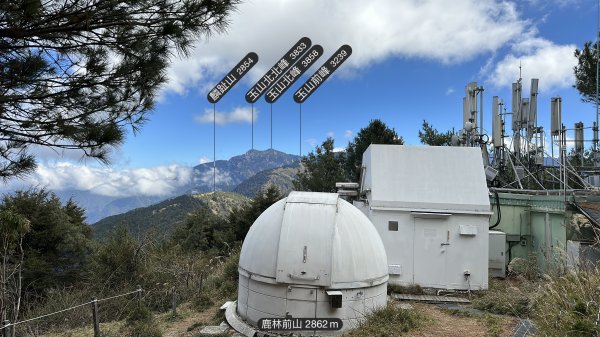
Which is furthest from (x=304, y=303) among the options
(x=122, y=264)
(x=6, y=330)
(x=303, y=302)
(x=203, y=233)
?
(x=203, y=233)

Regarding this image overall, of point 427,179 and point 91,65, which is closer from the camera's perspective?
point 91,65

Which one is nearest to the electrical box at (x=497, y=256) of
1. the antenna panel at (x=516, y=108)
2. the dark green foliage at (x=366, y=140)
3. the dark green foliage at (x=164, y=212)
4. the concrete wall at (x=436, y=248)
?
the concrete wall at (x=436, y=248)

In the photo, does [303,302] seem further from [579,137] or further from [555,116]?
[579,137]

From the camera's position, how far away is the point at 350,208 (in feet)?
32.1

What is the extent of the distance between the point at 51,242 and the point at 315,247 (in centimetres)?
2142

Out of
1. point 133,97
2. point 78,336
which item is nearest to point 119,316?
point 78,336

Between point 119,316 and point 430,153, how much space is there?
36.8ft

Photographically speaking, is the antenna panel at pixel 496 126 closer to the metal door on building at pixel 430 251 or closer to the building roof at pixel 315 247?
the metal door on building at pixel 430 251

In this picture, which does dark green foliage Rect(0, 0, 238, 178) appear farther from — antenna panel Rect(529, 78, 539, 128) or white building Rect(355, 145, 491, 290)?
antenna panel Rect(529, 78, 539, 128)

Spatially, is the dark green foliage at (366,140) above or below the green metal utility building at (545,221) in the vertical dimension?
above

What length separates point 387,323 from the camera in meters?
8.72

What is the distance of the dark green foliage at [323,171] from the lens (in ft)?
110

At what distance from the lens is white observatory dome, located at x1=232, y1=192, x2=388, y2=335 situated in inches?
330

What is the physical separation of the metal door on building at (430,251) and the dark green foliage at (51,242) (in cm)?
1887
